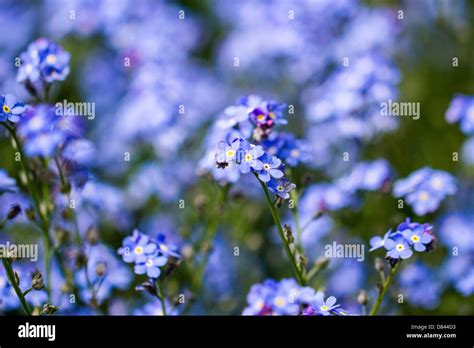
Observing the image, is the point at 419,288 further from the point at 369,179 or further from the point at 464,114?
the point at 464,114

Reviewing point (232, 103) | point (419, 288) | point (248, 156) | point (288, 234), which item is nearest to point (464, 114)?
point (419, 288)

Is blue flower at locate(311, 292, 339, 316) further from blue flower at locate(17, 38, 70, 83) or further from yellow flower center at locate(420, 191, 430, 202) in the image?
blue flower at locate(17, 38, 70, 83)

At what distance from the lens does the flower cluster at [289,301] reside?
2.18 meters

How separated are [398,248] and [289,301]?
0.37 metres

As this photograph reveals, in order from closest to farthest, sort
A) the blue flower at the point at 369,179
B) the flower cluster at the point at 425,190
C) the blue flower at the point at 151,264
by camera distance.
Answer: the blue flower at the point at 151,264 → the flower cluster at the point at 425,190 → the blue flower at the point at 369,179

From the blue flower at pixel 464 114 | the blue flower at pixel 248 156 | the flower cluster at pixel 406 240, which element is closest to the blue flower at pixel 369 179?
the blue flower at pixel 464 114

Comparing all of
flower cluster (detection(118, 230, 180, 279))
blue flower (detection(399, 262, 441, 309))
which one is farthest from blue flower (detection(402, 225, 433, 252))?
blue flower (detection(399, 262, 441, 309))

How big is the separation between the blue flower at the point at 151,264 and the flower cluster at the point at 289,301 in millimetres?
318

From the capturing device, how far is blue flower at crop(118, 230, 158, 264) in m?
2.25

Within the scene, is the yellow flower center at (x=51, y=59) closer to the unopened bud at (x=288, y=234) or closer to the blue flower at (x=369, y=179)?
the unopened bud at (x=288, y=234)

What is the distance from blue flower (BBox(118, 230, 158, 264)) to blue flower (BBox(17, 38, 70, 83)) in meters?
0.64

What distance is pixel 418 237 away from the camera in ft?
7.25
